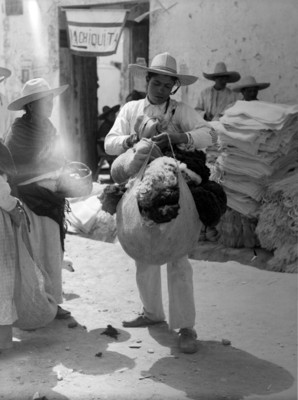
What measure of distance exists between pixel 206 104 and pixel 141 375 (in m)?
4.91

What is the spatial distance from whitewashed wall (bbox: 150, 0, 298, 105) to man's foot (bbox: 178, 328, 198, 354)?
4.19 metres

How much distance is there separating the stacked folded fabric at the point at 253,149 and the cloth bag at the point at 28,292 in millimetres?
2770

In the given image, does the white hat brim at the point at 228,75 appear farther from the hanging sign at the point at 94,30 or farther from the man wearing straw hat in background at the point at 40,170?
the man wearing straw hat in background at the point at 40,170

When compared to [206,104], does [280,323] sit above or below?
below

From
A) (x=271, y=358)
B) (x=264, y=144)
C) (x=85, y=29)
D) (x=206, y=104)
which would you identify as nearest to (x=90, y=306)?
(x=271, y=358)

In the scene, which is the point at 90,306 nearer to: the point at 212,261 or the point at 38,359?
the point at 38,359

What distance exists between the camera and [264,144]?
625cm

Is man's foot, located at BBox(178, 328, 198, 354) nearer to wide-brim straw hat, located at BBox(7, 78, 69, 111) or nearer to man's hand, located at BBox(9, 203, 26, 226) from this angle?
man's hand, located at BBox(9, 203, 26, 226)

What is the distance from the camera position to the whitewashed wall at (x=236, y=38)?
7648 millimetres

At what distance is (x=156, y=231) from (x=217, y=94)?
4.80 meters

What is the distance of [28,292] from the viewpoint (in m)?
4.12

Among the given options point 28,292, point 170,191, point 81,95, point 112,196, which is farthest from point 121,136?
point 81,95

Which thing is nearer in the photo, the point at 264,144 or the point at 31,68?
the point at 264,144

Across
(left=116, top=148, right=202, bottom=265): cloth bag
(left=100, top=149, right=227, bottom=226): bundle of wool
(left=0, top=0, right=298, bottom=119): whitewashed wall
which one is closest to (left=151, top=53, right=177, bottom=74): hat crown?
(left=100, top=149, right=227, bottom=226): bundle of wool
